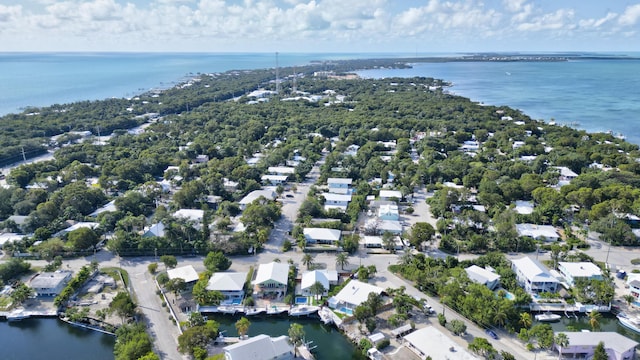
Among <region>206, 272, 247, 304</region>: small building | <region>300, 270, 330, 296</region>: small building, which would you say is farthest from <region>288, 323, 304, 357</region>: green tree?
<region>206, 272, 247, 304</region>: small building

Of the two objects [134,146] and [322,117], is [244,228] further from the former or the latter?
[322,117]

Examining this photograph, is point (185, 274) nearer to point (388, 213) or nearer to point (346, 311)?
point (346, 311)

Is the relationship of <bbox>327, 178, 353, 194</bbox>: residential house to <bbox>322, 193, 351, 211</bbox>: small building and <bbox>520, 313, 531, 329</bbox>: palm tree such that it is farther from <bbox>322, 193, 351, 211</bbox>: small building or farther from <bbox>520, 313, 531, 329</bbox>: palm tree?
<bbox>520, 313, 531, 329</bbox>: palm tree

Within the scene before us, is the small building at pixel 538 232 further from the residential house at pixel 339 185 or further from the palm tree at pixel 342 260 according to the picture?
the residential house at pixel 339 185

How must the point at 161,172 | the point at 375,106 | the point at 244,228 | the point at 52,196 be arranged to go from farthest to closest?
the point at 375,106 < the point at 161,172 < the point at 52,196 < the point at 244,228

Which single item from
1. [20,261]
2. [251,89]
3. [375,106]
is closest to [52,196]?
[20,261]

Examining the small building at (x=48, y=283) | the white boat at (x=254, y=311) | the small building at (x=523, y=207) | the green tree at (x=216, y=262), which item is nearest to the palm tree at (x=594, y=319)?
the small building at (x=523, y=207)
